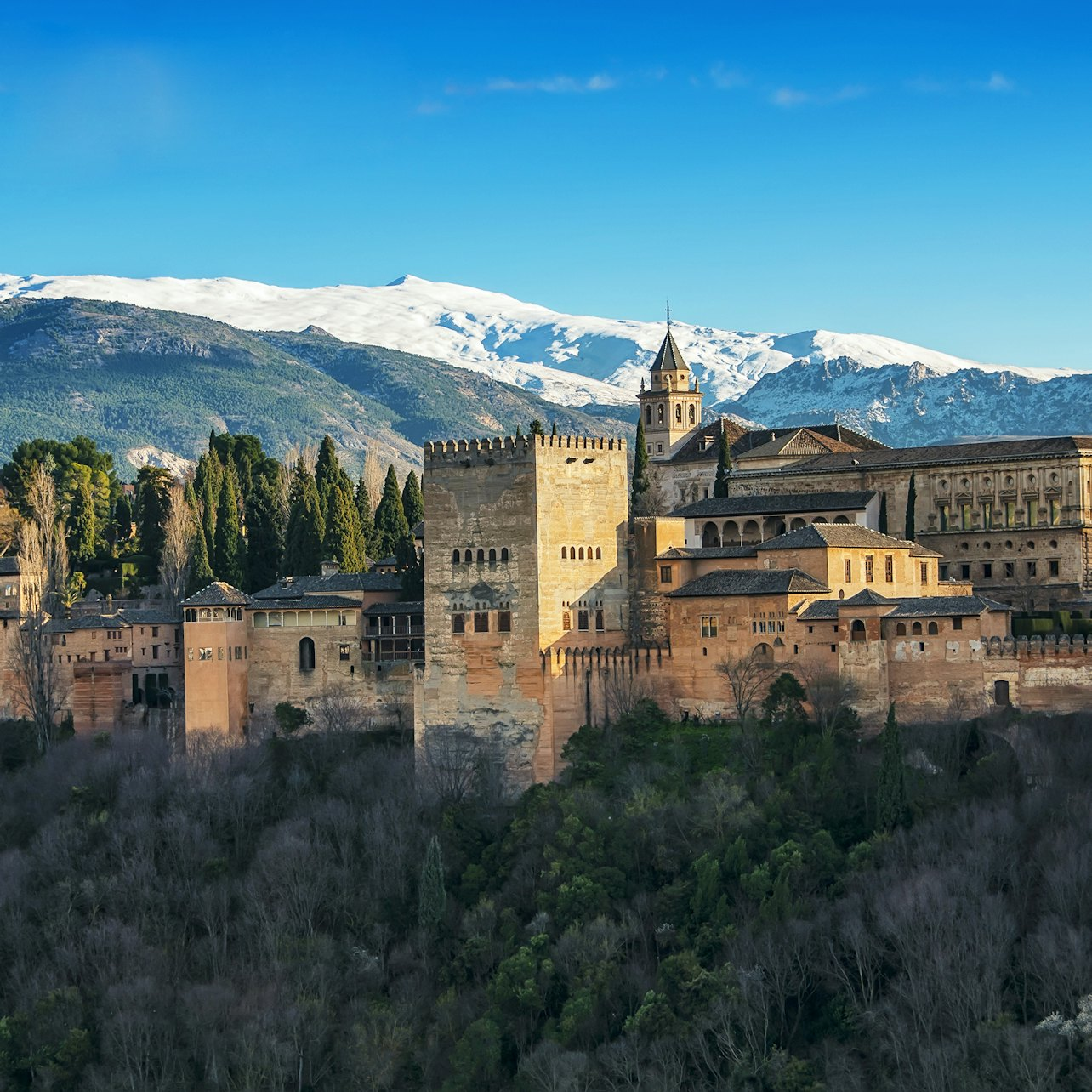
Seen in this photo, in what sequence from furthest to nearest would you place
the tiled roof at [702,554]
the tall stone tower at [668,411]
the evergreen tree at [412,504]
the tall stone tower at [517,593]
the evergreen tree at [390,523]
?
the tall stone tower at [668,411] < the evergreen tree at [412,504] < the evergreen tree at [390,523] < the tiled roof at [702,554] < the tall stone tower at [517,593]

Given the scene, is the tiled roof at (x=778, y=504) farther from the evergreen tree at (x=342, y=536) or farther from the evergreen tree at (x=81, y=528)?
the evergreen tree at (x=81, y=528)

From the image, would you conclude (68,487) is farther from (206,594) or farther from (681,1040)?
(681,1040)

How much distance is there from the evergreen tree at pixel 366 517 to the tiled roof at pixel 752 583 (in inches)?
800

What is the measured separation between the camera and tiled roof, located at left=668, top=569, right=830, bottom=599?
52594mm

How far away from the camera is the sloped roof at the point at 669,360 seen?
90.1 m

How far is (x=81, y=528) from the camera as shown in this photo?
262 feet

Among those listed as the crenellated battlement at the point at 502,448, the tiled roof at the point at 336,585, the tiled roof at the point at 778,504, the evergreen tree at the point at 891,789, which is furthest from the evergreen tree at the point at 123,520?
the evergreen tree at the point at 891,789

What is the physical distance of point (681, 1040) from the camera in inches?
1699

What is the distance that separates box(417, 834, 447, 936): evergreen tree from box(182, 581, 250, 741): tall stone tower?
32.9 feet

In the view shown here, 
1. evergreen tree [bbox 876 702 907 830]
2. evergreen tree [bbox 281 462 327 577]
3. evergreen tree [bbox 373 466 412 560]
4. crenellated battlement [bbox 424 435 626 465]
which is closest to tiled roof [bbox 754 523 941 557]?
crenellated battlement [bbox 424 435 626 465]

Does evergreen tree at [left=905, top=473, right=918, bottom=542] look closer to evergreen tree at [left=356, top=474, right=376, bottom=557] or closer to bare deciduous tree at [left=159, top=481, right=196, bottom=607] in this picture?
evergreen tree at [left=356, top=474, right=376, bottom=557]

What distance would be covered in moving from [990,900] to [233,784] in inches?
842

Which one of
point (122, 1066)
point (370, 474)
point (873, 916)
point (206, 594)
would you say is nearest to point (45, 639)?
point (206, 594)

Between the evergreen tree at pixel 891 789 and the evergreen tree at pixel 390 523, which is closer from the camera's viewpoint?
the evergreen tree at pixel 891 789
